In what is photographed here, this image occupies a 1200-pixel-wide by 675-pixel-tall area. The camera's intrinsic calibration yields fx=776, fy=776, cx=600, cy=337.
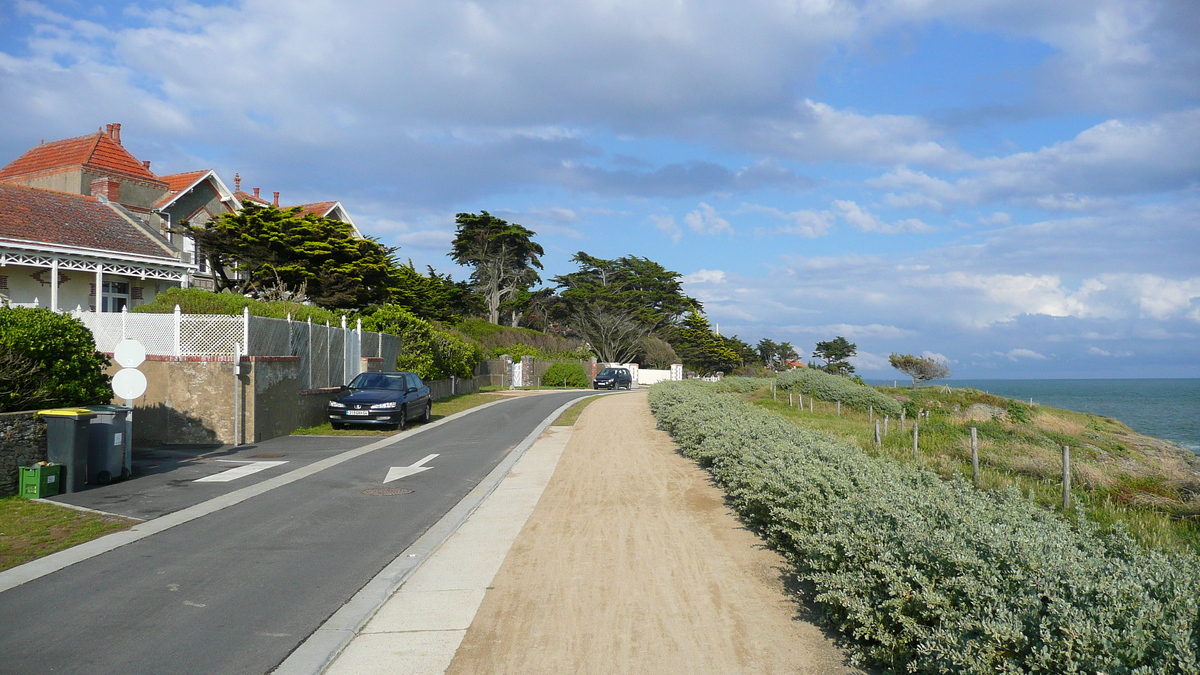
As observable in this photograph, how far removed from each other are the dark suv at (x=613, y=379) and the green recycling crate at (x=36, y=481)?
141 ft

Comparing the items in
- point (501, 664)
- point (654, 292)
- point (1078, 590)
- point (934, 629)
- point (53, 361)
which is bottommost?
point (501, 664)

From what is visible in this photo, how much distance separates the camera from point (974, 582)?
424 cm

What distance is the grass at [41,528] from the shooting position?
7.62 meters

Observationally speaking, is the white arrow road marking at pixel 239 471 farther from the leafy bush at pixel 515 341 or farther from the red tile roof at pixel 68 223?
the leafy bush at pixel 515 341

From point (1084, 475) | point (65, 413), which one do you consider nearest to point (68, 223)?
point (65, 413)

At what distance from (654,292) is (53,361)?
2445 inches

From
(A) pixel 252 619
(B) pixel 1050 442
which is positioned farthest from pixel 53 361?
(B) pixel 1050 442

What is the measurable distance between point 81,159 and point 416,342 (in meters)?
17.0

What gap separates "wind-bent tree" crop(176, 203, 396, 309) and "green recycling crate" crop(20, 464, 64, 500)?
21.6m

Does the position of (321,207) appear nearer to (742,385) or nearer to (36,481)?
(742,385)

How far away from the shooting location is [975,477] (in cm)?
1100

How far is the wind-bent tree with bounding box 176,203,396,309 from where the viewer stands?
30.7 metres

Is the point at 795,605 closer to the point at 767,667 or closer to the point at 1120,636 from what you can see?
the point at 767,667

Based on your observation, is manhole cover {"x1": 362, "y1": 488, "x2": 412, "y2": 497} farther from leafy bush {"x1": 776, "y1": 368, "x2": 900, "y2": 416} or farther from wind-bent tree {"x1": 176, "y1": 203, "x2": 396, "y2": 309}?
leafy bush {"x1": 776, "y1": 368, "x2": 900, "y2": 416}
